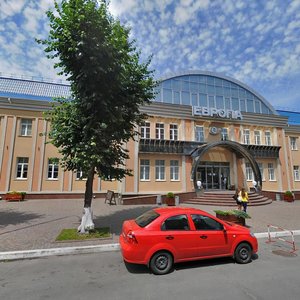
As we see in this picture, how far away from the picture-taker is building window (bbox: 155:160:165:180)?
2099 centimetres

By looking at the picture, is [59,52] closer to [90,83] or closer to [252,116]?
[90,83]

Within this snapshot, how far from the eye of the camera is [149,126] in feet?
70.7

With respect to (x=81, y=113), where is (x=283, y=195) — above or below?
below

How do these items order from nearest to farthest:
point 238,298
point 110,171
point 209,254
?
point 238,298, point 209,254, point 110,171

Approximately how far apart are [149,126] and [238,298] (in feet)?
59.9

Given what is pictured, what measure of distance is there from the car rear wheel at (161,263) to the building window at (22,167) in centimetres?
1806

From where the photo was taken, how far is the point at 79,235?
A: 8.45 meters

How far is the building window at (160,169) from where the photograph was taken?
21.0 m

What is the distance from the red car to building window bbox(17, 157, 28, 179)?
55.7ft

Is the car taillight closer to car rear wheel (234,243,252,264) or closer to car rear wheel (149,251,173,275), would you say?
car rear wheel (149,251,173,275)

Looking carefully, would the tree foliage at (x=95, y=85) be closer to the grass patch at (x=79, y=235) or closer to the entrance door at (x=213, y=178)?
the grass patch at (x=79, y=235)

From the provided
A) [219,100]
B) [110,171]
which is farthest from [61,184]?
[219,100]

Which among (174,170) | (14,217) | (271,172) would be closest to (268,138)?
(271,172)

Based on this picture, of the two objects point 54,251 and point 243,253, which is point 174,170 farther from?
point 54,251
